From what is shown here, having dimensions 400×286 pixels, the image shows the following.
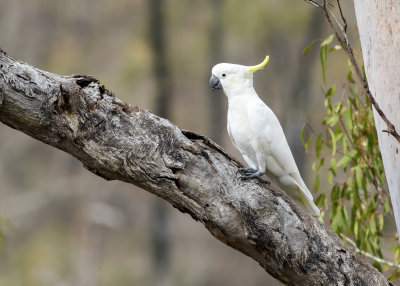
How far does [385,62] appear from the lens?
2.32m

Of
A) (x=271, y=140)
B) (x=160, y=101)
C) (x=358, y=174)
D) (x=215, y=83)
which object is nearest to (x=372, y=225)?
(x=358, y=174)

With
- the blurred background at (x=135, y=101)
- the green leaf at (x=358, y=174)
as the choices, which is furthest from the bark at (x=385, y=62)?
the blurred background at (x=135, y=101)

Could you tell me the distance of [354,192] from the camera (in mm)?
3156

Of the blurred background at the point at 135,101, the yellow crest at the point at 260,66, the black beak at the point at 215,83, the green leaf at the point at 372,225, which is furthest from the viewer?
the blurred background at the point at 135,101

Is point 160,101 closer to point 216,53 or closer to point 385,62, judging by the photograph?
point 216,53

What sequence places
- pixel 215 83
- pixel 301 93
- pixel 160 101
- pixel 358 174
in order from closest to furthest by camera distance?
pixel 215 83 < pixel 358 174 < pixel 301 93 < pixel 160 101

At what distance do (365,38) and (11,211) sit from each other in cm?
913

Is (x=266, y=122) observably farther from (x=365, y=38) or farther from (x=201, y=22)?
(x=201, y=22)

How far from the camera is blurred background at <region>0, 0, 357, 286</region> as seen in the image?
982 centimetres

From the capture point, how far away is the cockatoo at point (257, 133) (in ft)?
8.43

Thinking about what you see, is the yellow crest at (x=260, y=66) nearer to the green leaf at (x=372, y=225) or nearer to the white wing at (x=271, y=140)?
the white wing at (x=271, y=140)

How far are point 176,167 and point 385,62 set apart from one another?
766 mm

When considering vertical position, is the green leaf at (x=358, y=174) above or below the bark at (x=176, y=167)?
above

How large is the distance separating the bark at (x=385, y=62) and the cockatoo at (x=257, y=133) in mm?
347
